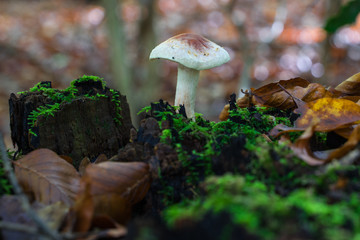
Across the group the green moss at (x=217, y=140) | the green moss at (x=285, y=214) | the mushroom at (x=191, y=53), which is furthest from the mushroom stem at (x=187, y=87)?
the green moss at (x=285, y=214)

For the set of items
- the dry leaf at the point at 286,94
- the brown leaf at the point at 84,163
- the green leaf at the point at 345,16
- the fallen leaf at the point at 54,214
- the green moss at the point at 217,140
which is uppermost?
the green leaf at the point at 345,16

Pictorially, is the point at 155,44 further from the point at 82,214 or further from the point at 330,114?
the point at 82,214

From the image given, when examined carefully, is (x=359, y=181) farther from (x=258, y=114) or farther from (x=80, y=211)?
(x=80, y=211)

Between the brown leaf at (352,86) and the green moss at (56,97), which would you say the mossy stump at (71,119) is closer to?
the green moss at (56,97)

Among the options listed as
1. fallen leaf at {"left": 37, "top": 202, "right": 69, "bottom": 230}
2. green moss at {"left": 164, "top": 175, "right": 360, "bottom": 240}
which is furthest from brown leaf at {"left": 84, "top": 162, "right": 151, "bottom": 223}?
green moss at {"left": 164, "top": 175, "right": 360, "bottom": 240}

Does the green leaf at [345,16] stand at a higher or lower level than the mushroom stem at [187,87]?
higher

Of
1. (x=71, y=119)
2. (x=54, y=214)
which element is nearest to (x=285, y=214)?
(x=54, y=214)

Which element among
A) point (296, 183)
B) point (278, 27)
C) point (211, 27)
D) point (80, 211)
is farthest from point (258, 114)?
point (211, 27)
